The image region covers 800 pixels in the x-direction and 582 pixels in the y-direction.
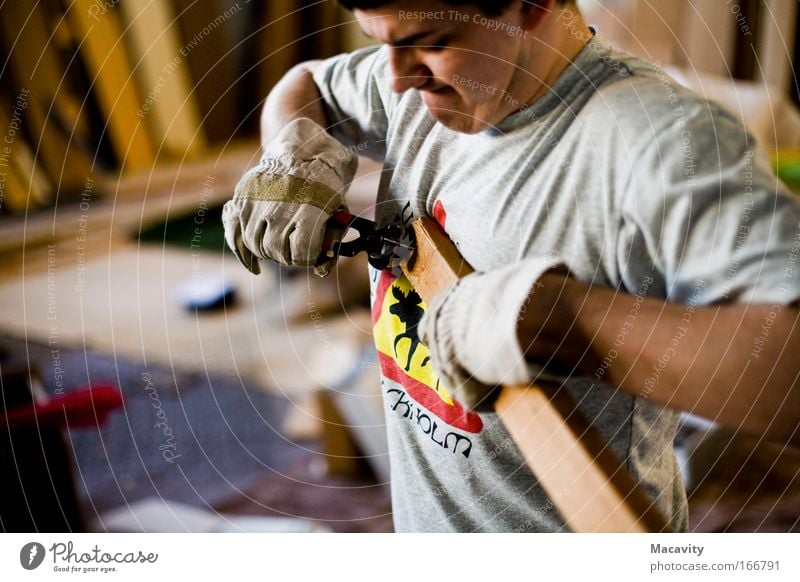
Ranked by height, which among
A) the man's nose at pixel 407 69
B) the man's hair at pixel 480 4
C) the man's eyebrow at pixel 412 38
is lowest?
the man's nose at pixel 407 69

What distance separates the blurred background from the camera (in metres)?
0.71

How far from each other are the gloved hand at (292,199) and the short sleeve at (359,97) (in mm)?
30

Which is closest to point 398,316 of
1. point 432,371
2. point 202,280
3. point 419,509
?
point 432,371

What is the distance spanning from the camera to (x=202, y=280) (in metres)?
1.54

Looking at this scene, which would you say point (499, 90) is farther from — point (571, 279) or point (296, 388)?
point (296, 388)

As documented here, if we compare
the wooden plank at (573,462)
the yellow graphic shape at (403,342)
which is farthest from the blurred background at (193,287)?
the wooden plank at (573,462)

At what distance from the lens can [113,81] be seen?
2.91 ft

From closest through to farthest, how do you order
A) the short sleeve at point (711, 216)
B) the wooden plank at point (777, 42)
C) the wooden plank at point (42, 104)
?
1. the short sleeve at point (711, 216)
2. the wooden plank at point (777, 42)
3. the wooden plank at point (42, 104)

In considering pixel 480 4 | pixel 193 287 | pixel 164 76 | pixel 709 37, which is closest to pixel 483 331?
pixel 480 4

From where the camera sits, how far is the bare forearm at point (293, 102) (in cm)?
58

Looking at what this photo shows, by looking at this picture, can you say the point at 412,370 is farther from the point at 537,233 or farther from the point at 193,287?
the point at 193,287

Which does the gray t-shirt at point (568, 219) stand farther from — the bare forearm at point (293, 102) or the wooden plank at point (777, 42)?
the wooden plank at point (777, 42)

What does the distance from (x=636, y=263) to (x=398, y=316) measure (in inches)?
6.9

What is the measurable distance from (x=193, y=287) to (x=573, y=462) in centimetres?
116
